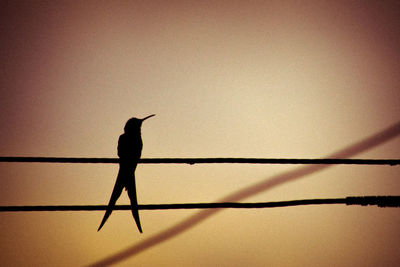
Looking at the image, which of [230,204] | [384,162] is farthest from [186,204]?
[384,162]

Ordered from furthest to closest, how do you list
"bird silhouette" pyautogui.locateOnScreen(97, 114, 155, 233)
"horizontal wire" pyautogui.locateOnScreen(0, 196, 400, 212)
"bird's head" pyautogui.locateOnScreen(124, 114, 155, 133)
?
"bird's head" pyautogui.locateOnScreen(124, 114, 155, 133), "bird silhouette" pyautogui.locateOnScreen(97, 114, 155, 233), "horizontal wire" pyautogui.locateOnScreen(0, 196, 400, 212)

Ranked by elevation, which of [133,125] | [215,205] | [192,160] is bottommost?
[215,205]

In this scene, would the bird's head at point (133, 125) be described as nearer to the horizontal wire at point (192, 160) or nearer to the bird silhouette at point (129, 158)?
the bird silhouette at point (129, 158)

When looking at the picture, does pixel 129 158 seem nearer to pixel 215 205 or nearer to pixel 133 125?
pixel 133 125

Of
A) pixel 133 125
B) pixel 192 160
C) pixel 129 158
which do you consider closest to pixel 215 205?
pixel 192 160

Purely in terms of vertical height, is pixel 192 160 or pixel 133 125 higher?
pixel 133 125

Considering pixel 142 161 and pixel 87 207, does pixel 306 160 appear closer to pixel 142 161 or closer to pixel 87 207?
pixel 142 161

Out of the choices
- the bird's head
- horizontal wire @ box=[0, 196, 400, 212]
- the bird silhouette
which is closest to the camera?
horizontal wire @ box=[0, 196, 400, 212]

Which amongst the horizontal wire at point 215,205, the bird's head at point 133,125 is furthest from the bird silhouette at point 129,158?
the horizontal wire at point 215,205

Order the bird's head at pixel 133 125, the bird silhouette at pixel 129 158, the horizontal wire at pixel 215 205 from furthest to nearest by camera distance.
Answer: the bird's head at pixel 133 125, the bird silhouette at pixel 129 158, the horizontal wire at pixel 215 205

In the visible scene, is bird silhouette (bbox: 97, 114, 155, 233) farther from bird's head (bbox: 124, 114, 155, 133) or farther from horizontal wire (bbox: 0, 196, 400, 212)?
horizontal wire (bbox: 0, 196, 400, 212)

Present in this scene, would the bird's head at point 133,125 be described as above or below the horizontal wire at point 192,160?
above

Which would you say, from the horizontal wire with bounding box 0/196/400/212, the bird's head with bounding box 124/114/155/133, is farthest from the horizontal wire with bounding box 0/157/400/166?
the bird's head with bounding box 124/114/155/133

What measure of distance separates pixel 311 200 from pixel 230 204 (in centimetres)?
60
